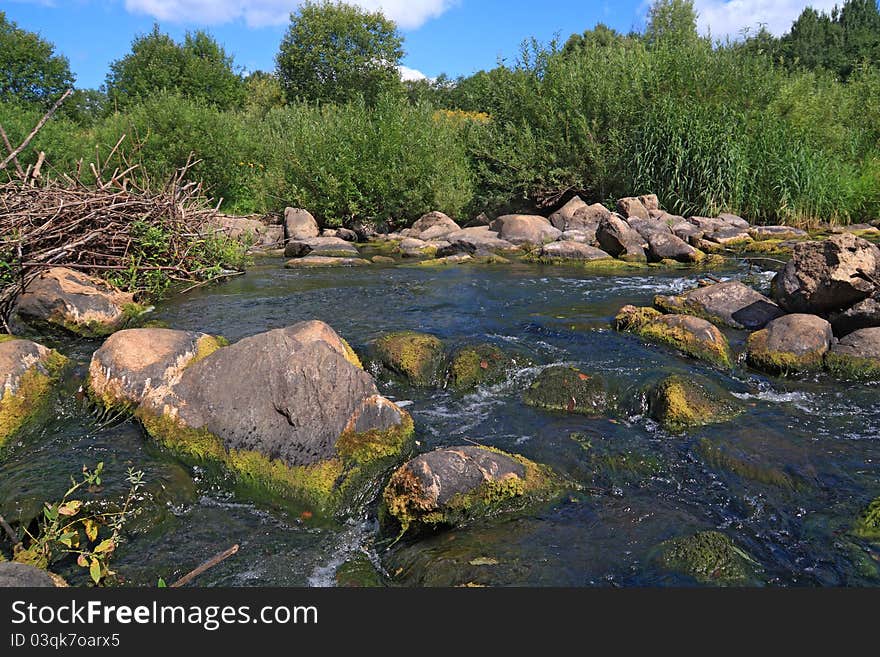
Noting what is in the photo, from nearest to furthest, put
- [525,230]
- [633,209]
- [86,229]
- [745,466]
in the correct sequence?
1. [745,466]
2. [86,229]
3. [633,209]
4. [525,230]

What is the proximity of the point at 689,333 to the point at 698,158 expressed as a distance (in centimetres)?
1007

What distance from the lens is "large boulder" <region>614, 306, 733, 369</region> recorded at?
6.29 meters

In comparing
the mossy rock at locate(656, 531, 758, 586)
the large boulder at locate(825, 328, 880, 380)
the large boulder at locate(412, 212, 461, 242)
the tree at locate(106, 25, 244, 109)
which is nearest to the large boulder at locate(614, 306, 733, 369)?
the large boulder at locate(825, 328, 880, 380)

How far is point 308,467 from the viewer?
4016 mm

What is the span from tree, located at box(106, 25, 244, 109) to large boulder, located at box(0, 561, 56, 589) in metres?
31.0

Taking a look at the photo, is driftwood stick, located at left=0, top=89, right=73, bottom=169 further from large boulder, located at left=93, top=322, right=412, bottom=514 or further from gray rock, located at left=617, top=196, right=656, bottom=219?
gray rock, located at left=617, top=196, right=656, bottom=219

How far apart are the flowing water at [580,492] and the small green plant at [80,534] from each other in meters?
0.10

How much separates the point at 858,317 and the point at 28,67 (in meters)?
39.0

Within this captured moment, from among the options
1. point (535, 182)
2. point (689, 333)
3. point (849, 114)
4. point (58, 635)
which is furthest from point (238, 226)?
point (849, 114)

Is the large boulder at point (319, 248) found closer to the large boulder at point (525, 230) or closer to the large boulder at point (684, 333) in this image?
the large boulder at point (525, 230)

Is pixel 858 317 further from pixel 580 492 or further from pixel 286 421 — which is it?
pixel 286 421

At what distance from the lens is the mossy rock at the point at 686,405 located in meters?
4.96

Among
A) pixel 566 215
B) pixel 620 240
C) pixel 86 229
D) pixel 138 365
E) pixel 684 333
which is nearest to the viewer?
pixel 138 365

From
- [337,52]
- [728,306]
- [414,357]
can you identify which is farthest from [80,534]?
[337,52]
